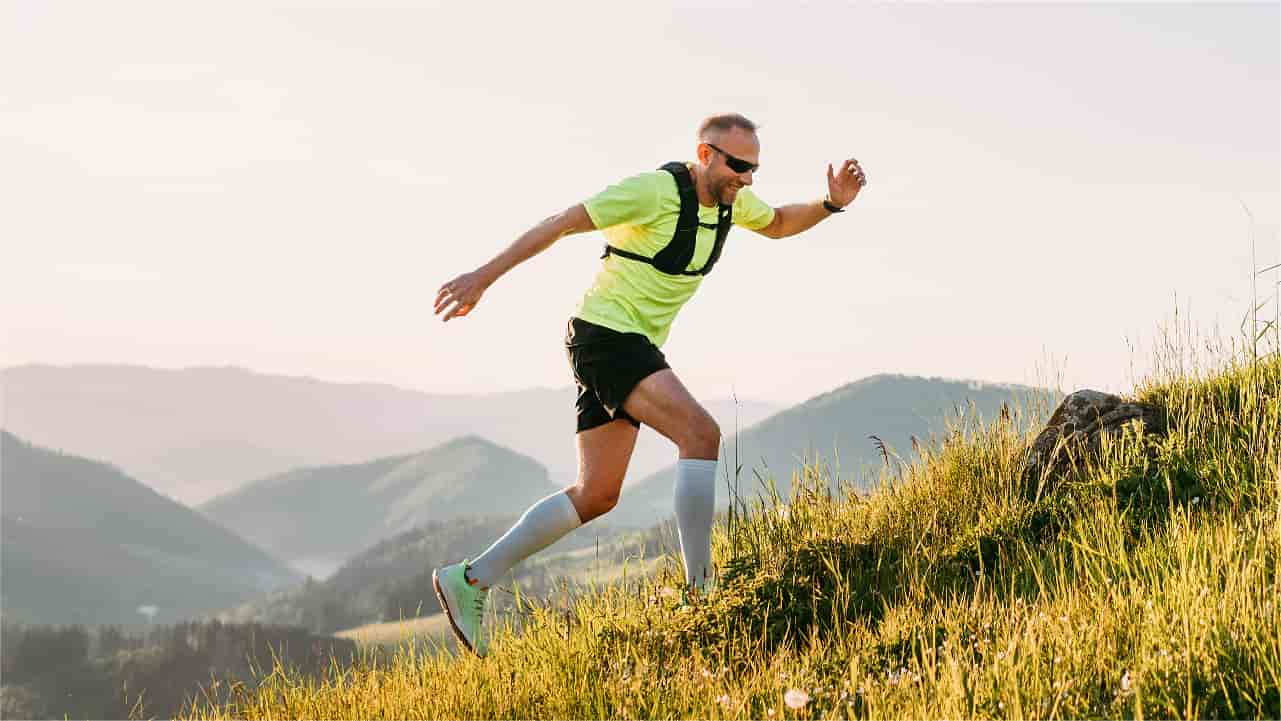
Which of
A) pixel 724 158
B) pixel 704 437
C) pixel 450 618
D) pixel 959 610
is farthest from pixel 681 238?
pixel 450 618

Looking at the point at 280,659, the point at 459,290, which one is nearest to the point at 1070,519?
the point at 459,290

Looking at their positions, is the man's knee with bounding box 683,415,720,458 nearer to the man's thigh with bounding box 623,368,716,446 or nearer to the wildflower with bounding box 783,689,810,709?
the man's thigh with bounding box 623,368,716,446

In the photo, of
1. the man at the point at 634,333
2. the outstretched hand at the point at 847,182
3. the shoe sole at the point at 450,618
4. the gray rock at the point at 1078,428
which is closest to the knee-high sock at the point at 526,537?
the man at the point at 634,333

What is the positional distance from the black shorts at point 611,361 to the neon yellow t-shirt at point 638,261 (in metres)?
0.05

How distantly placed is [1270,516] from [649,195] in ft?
9.50

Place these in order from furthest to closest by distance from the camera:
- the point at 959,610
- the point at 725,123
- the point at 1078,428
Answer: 1. the point at 1078,428
2. the point at 725,123
3. the point at 959,610

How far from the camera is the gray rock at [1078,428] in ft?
18.5

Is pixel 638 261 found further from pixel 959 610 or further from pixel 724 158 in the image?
pixel 959 610

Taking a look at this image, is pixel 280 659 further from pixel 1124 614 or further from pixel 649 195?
pixel 1124 614

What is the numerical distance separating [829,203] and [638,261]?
1398 millimetres

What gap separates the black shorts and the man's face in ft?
2.63

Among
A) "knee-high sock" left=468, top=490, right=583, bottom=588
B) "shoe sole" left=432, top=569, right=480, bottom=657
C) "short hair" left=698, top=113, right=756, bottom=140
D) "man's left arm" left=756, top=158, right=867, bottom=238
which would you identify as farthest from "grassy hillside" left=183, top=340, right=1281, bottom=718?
"short hair" left=698, top=113, right=756, bottom=140

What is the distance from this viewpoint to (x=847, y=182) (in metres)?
5.64

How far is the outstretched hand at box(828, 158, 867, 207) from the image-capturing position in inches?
222
